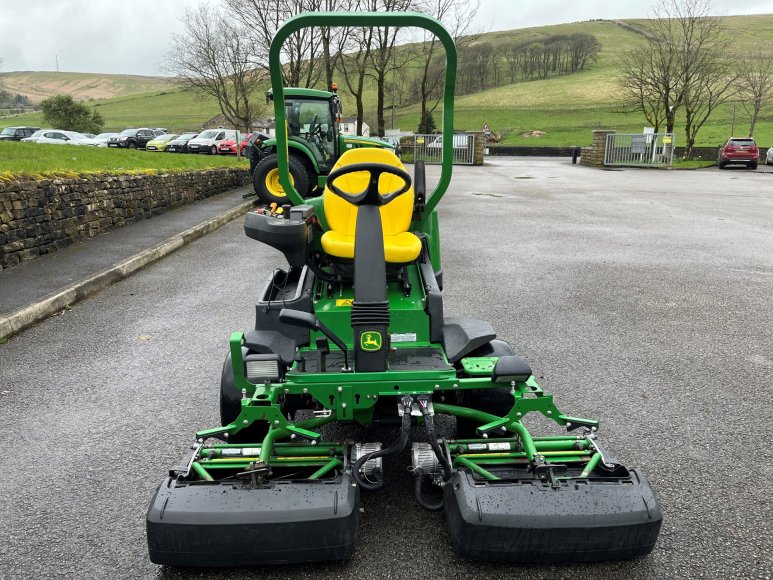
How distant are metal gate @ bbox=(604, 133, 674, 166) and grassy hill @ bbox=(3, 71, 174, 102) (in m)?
134

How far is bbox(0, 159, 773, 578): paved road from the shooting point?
2.66 m

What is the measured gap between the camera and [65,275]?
23.8ft

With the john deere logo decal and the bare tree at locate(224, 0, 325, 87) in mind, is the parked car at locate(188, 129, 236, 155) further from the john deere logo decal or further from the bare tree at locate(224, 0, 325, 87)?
the john deere logo decal

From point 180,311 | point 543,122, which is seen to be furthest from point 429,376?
point 543,122

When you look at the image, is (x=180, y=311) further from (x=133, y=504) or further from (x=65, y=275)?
(x=133, y=504)

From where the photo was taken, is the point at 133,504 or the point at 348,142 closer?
the point at 133,504

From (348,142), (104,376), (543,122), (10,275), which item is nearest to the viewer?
(104,376)

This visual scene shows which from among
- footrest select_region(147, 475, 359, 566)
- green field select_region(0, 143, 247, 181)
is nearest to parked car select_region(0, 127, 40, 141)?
green field select_region(0, 143, 247, 181)

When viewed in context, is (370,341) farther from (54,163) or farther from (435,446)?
(54,163)

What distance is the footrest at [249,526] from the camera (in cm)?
233

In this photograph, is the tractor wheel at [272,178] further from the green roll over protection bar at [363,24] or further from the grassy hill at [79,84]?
the grassy hill at [79,84]

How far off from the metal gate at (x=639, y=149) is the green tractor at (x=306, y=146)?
848 inches

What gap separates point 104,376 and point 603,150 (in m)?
32.0

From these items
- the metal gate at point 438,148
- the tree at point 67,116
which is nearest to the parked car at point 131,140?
the tree at point 67,116
